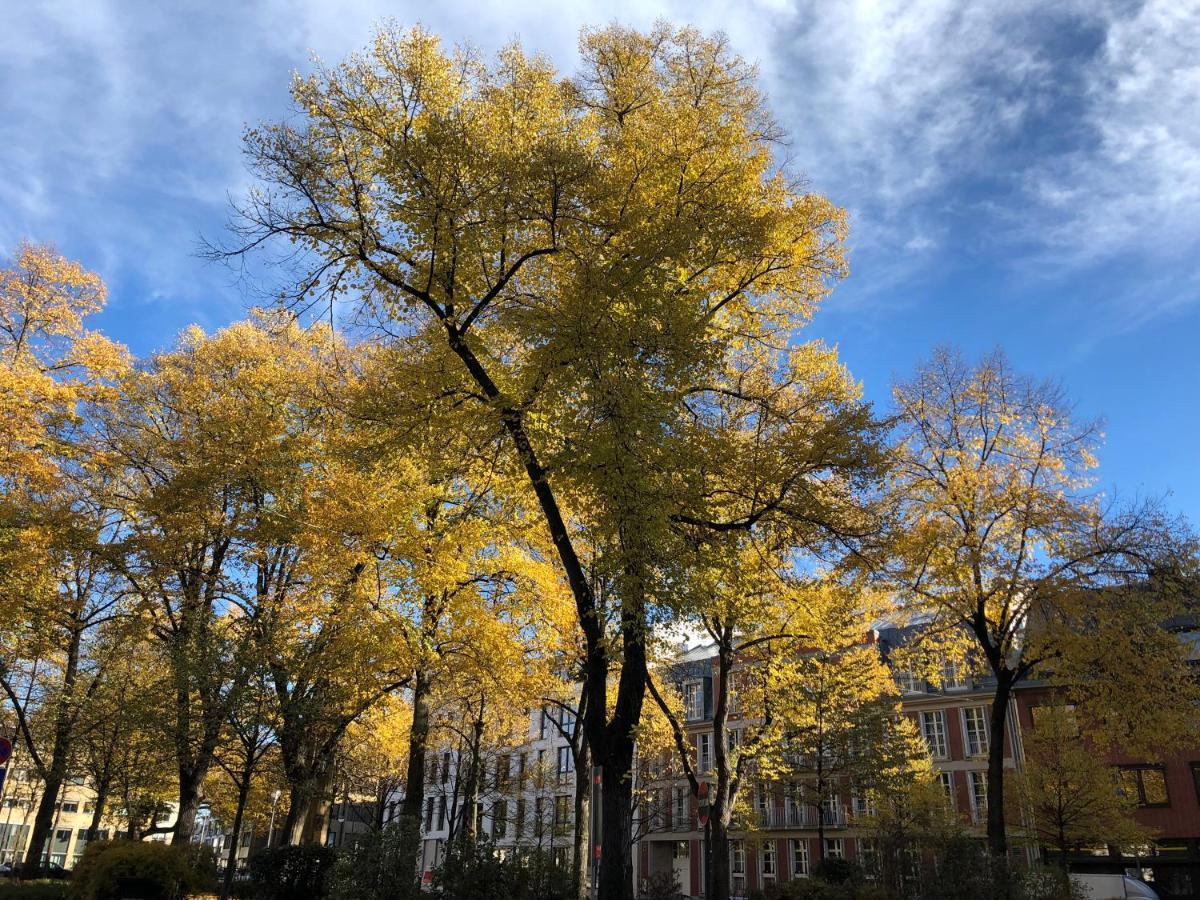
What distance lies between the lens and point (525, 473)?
12266 millimetres

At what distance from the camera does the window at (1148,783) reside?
3434cm

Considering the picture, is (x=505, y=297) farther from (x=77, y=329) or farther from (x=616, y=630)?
(x=77, y=329)

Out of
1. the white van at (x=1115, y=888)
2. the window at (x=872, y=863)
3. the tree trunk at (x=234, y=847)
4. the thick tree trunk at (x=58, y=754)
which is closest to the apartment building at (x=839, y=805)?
the white van at (x=1115, y=888)

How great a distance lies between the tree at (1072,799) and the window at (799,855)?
15275 mm

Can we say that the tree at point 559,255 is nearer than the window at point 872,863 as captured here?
Yes

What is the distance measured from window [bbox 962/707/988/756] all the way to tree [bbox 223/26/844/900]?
3613 centimetres

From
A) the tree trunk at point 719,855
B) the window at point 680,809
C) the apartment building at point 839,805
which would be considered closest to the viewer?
the tree trunk at point 719,855

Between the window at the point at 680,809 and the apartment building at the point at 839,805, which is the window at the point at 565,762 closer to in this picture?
the apartment building at the point at 839,805

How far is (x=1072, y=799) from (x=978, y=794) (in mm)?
12669

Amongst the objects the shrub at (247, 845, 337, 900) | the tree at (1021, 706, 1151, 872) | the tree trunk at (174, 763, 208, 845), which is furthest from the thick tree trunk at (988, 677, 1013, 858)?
the tree trunk at (174, 763, 208, 845)

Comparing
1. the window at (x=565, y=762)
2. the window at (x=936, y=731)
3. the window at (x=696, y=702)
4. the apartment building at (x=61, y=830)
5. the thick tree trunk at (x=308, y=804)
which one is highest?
the window at (x=696, y=702)

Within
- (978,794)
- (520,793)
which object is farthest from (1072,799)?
(520,793)

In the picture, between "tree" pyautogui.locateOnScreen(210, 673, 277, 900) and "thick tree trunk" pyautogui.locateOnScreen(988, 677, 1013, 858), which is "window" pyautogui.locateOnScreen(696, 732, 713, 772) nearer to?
"thick tree trunk" pyautogui.locateOnScreen(988, 677, 1013, 858)

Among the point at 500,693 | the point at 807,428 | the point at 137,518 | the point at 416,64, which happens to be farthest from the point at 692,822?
the point at 416,64
